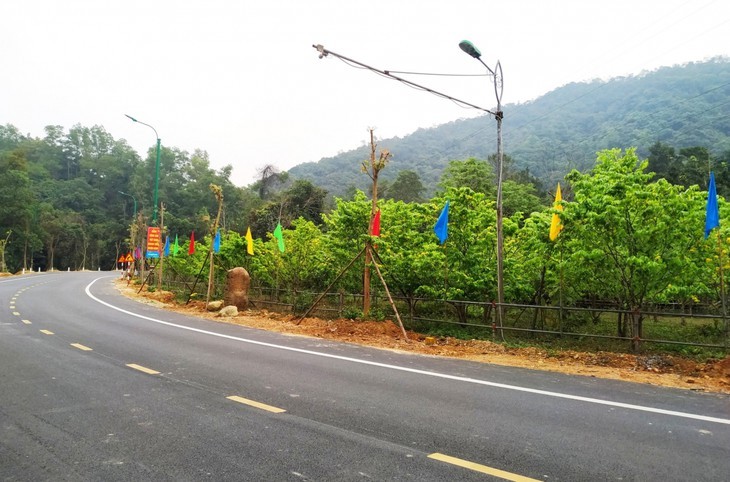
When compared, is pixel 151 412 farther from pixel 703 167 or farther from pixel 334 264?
pixel 703 167

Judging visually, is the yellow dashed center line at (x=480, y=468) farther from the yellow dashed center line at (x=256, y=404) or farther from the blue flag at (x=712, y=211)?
the blue flag at (x=712, y=211)

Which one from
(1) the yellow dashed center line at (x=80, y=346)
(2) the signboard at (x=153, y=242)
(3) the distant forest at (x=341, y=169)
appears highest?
(3) the distant forest at (x=341, y=169)

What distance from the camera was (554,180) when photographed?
2574 inches

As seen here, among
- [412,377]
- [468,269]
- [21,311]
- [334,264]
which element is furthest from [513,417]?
[21,311]

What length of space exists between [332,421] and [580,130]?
104 metres

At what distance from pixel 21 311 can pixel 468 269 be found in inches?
587

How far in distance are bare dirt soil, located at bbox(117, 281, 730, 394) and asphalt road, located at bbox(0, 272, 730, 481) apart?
95cm

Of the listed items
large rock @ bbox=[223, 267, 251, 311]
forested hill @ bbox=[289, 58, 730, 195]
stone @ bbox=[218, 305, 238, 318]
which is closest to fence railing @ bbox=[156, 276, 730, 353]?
large rock @ bbox=[223, 267, 251, 311]

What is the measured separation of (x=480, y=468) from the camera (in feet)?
13.0

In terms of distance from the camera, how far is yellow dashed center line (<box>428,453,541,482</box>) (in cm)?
378

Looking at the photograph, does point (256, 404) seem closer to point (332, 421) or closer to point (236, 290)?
point (332, 421)

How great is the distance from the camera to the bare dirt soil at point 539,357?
8.33 metres

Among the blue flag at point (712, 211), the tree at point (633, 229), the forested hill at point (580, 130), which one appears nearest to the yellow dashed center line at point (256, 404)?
the tree at point (633, 229)

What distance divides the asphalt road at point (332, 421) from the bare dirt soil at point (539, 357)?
948mm
